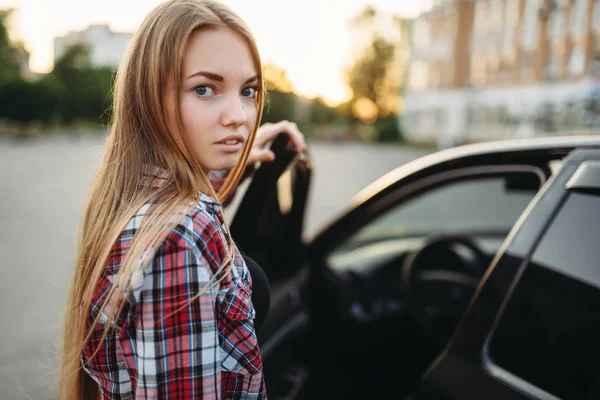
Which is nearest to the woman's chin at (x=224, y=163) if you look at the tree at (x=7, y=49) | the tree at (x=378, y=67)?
the tree at (x=7, y=49)

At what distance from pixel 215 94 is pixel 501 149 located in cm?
114

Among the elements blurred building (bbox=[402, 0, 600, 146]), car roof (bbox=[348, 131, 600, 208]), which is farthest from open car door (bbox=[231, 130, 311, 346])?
blurred building (bbox=[402, 0, 600, 146])

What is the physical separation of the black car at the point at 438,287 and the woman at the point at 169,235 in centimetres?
51

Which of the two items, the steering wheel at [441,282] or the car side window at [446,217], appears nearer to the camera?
the car side window at [446,217]

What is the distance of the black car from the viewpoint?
1.32m

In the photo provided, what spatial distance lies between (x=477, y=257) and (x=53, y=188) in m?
11.8

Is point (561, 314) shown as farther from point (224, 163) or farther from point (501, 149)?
point (224, 163)

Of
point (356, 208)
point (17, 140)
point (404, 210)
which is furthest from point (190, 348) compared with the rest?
point (17, 140)

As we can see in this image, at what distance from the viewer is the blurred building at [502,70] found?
105 feet

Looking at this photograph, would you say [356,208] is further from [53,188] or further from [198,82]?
[53,188]

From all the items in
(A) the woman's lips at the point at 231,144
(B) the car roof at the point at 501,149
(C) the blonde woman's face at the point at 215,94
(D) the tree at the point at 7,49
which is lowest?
(B) the car roof at the point at 501,149

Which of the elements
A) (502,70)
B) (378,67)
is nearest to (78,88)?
(378,67)

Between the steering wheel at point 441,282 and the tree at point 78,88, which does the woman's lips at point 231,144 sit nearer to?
the steering wheel at point 441,282

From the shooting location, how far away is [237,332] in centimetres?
109
